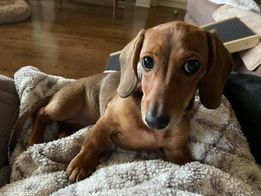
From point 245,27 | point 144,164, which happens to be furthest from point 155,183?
point 245,27

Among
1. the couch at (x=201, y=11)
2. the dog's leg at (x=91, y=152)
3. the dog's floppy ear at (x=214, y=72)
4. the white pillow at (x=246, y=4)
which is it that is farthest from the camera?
the couch at (x=201, y=11)

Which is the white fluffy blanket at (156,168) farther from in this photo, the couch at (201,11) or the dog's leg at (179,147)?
the couch at (201,11)

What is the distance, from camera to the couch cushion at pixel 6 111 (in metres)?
1.46

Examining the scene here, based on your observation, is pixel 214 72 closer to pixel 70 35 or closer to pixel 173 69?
pixel 173 69

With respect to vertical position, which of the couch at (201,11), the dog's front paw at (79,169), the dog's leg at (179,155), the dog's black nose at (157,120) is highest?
the dog's black nose at (157,120)

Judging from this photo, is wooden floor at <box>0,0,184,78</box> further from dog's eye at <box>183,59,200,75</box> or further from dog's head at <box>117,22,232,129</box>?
dog's eye at <box>183,59,200,75</box>

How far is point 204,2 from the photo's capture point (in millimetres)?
2432

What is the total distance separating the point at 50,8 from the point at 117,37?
0.95 meters

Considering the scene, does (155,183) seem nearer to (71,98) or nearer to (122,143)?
(122,143)

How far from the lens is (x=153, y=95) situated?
1098 millimetres

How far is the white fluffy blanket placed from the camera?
114cm

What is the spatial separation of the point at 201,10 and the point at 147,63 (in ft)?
4.81

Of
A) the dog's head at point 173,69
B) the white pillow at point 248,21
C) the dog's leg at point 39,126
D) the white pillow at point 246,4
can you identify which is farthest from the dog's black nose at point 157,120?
the white pillow at point 246,4

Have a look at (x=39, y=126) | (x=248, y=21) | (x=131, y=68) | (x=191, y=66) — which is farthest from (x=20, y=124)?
(x=248, y=21)
